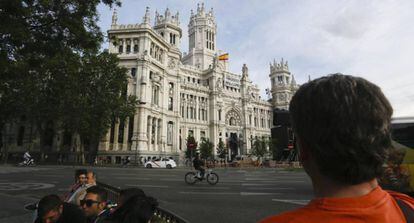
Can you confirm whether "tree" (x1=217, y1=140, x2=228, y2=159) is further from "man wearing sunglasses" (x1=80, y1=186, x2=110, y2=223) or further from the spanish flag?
"man wearing sunglasses" (x1=80, y1=186, x2=110, y2=223)

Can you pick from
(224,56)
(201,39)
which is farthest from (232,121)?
(201,39)

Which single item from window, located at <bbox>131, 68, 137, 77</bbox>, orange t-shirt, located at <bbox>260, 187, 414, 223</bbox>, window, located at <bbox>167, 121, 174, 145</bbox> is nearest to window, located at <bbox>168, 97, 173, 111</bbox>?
window, located at <bbox>167, 121, 174, 145</bbox>

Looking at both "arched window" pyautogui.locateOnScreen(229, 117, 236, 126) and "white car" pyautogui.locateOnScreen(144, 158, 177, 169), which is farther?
"arched window" pyautogui.locateOnScreen(229, 117, 236, 126)

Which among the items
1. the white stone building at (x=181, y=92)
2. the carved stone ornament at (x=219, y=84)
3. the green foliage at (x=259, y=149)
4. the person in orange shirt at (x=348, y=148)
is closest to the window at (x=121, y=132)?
the white stone building at (x=181, y=92)

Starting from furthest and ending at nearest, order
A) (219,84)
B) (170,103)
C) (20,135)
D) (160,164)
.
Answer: (219,84) < (170,103) < (20,135) < (160,164)

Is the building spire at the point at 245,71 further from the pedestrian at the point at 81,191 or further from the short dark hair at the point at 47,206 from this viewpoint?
the short dark hair at the point at 47,206

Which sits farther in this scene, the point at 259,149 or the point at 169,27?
the point at 169,27

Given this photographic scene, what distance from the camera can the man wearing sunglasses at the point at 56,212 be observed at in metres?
3.72

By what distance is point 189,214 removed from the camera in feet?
25.5

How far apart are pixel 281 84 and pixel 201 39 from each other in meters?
28.1

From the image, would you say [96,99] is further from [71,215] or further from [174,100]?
[71,215]

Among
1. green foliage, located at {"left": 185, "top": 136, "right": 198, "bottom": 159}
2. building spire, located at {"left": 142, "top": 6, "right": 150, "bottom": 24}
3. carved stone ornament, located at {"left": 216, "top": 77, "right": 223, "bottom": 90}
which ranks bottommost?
green foliage, located at {"left": 185, "top": 136, "right": 198, "bottom": 159}

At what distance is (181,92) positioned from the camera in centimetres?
7069

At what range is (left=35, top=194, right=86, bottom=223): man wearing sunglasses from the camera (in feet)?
12.2
